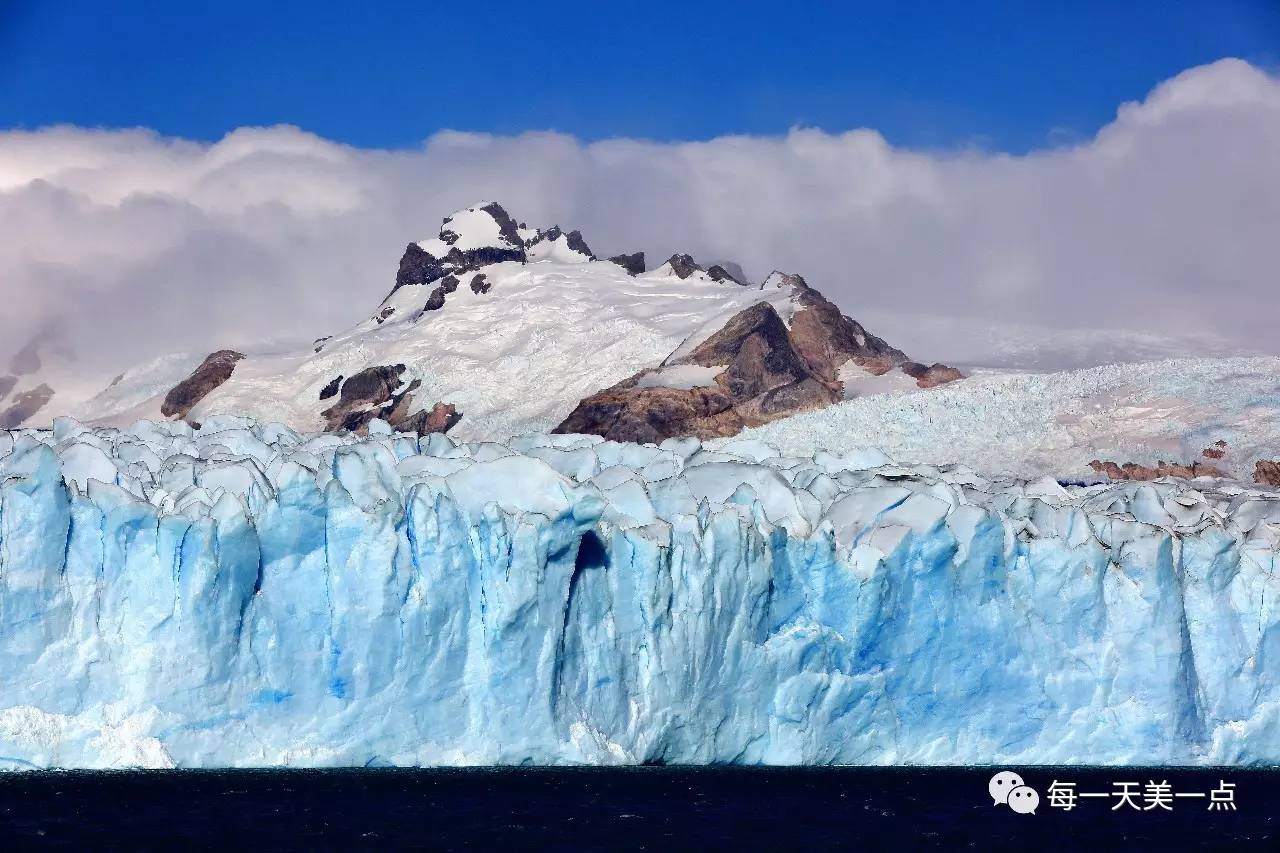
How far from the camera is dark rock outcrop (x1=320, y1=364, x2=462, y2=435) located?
85938 millimetres

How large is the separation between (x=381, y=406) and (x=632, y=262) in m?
23.1

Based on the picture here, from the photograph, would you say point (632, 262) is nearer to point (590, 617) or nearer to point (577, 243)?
point (577, 243)

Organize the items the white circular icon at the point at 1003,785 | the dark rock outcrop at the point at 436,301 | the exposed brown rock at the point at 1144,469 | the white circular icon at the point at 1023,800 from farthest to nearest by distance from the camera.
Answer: the dark rock outcrop at the point at 436,301 → the exposed brown rock at the point at 1144,469 → the white circular icon at the point at 1003,785 → the white circular icon at the point at 1023,800

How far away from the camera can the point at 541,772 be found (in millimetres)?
27078

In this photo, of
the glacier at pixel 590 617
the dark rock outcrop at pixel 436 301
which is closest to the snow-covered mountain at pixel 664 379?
the dark rock outcrop at pixel 436 301

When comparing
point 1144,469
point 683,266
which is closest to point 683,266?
point 683,266

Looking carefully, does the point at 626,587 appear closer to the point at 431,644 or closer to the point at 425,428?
the point at 431,644

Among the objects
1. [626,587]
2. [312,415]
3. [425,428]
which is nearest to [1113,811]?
[626,587]

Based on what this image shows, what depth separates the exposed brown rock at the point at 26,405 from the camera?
10447 centimetres

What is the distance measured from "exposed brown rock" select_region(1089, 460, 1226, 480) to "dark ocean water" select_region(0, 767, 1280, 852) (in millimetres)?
29570

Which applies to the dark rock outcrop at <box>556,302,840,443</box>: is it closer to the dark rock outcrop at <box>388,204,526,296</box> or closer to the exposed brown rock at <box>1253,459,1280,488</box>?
the exposed brown rock at <box>1253,459,1280,488</box>

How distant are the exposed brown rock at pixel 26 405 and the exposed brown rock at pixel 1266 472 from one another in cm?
7347

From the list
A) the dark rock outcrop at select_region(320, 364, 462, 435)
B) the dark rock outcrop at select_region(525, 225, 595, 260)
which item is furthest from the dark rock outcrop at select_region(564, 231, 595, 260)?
the dark rock outcrop at select_region(320, 364, 462, 435)

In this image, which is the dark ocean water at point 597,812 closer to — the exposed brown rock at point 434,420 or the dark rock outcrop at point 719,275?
the exposed brown rock at point 434,420
